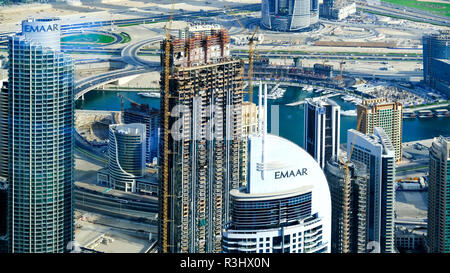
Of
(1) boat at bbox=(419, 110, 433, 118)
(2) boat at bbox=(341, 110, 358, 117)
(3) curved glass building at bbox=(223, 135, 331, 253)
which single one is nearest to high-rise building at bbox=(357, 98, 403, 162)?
(2) boat at bbox=(341, 110, 358, 117)

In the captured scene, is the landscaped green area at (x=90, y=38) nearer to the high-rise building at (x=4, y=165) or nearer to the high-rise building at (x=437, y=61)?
the high-rise building at (x=437, y=61)

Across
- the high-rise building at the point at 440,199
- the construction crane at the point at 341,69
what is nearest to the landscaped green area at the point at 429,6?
the construction crane at the point at 341,69

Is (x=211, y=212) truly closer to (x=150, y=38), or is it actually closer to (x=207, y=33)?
(x=207, y=33)

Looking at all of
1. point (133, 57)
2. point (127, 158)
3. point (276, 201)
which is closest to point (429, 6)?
point (133, 57)

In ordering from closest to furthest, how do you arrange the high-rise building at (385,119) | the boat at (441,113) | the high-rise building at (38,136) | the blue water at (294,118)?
the high-rise building at (38,136) → the high-rise building at (385,119) → the blue water at (294,118) → the boat at (441,113)

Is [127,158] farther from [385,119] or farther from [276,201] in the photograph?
[276,201]
